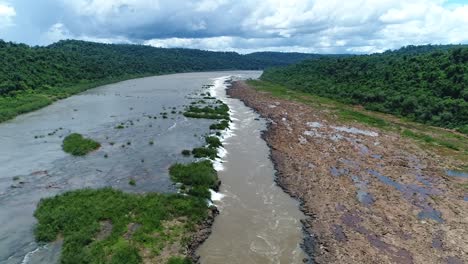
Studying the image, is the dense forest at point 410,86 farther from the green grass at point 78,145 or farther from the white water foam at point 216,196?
the green grass at point 78,145

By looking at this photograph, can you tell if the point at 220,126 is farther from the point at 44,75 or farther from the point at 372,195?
the point at 44,75

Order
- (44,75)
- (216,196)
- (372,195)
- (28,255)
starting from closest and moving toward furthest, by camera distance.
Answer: (28,255), (216,196), (372,195), (44,75)

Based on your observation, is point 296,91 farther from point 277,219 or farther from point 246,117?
point 277,219

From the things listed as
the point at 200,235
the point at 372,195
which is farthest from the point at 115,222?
the point at 372,195

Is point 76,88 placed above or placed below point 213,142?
below

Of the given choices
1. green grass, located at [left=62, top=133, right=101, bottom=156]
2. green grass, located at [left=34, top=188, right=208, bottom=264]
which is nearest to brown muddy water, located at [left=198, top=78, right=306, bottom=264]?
green grass, located at [left=34, top=188, right=208, bottom=264]

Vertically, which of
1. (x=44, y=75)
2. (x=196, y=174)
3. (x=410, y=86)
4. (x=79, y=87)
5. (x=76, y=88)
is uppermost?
(x=44, y=75)

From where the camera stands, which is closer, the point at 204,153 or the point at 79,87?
the point at 204,153

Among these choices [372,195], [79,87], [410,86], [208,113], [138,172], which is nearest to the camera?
[372,195]
